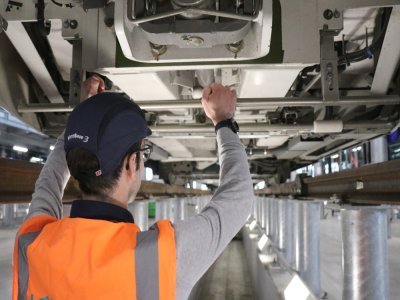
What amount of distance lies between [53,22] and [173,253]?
5.64 ft

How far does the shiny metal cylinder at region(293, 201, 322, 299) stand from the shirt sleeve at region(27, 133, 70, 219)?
2.70m

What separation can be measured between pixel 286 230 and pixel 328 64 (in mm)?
3957

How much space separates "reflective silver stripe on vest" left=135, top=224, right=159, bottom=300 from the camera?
93 centimetres

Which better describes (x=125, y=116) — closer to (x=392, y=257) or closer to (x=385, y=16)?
(x=385, y=16)

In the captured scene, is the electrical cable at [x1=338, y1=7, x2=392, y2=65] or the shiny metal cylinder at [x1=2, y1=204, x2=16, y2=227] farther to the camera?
the shiny metal cylinder at [x1=2, y1=204, x2=16, y2=227]

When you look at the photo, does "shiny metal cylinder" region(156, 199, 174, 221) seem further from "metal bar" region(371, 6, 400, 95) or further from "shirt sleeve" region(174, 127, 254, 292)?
"shirt sleeve" region(174, 127, 254, 292)

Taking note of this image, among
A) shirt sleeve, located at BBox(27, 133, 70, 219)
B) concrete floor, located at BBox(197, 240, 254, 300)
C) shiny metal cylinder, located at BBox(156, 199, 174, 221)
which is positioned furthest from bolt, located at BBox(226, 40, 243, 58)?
concrete floor, located at BBox(197, 240, 254, 300)

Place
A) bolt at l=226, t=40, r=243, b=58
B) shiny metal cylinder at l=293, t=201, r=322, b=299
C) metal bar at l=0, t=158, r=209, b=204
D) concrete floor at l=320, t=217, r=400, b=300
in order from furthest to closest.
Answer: concrete floor at l=320, t=217, r=400, b=300
shiny metal cylinder at l=293, t=201, r=322, b=299
bolt at l=226, t=40, r=243, b=58
metal bar at l=0, t=158, r=209, b=204

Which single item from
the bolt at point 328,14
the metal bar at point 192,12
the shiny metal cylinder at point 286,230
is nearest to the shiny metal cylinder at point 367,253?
the bolt at point 328,14

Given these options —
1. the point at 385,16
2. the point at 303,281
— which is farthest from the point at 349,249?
the point at 303,281

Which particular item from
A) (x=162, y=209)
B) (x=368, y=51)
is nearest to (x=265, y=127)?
(x=368, y=51)

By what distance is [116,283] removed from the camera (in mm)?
928

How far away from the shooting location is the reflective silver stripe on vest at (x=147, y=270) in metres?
0.93

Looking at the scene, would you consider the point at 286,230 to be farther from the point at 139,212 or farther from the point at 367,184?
the point at 367,184
